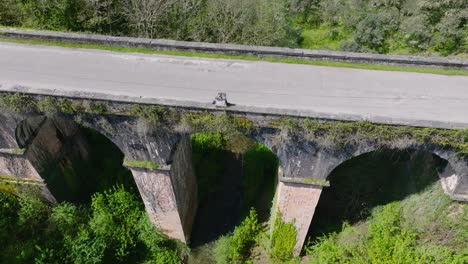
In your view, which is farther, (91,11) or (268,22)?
(268,22)

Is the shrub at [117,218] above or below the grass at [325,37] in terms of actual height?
below

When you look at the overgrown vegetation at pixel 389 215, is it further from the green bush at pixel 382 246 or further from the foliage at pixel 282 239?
the foliage at pixel 282 239

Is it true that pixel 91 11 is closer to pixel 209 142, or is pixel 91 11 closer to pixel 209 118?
pixel 209 142

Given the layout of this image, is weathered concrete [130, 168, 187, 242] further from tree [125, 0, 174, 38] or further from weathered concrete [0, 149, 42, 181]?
tree [125, 0, 174, 38]

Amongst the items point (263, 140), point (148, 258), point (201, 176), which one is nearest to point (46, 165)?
point (148, 258)

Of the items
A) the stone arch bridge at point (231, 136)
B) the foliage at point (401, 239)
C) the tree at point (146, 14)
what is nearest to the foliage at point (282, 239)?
the stone arch bridge at point (231, 136)

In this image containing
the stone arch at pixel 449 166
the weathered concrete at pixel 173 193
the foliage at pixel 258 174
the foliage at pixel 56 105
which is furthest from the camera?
the foliage at pixel 258 174
